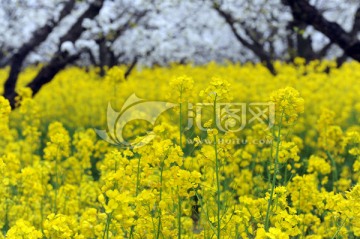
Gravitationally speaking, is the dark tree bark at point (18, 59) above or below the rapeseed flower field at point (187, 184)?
above

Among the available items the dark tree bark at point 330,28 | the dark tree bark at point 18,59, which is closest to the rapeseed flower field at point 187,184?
the dark tree bark at point 18,59

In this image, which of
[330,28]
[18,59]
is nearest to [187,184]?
[330,28]

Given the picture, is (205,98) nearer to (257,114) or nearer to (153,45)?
(257,114)

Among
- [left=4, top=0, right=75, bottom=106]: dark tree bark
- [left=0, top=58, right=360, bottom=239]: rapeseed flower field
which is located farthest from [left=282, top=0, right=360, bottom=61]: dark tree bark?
[left=4, top=0, right=75, bottom=106]: dark tree bark

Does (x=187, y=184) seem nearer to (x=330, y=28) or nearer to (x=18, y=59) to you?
(x=330, y=28)

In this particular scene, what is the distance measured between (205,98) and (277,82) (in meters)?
6.04

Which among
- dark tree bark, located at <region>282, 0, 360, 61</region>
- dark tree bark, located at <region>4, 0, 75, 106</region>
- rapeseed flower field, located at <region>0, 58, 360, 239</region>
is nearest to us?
rapeseed flower field, located at <region>0, 58, 360, 239</region>

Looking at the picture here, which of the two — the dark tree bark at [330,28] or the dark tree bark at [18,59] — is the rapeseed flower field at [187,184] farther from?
the dark tree bark at [330,28]

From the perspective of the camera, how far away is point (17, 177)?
363 cm

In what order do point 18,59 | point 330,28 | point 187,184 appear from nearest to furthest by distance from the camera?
1. point 187,184
2. point 330,28
3. point 18,59

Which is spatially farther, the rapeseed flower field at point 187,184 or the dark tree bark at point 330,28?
the dark tree bark at point 330,28

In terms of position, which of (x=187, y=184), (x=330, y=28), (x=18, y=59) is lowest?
(x=187, y=184)

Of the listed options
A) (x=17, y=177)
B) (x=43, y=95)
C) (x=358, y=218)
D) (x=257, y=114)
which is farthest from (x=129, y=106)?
(x=358, y=218)

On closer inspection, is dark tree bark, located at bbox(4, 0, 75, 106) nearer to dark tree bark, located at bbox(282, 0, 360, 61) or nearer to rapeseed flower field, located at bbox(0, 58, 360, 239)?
rapeseed flower field, located at bbox(0, 58, 360, 239)
